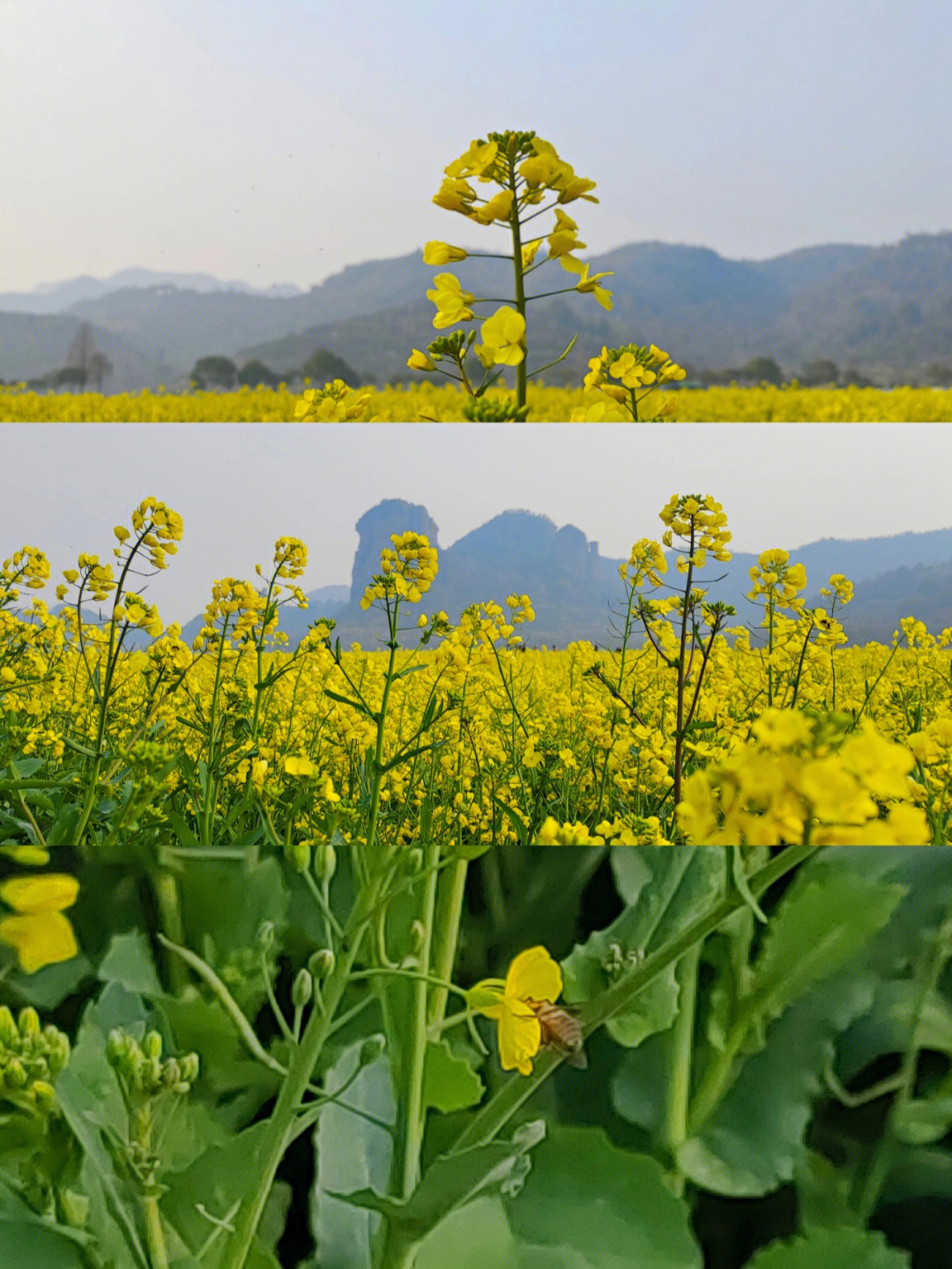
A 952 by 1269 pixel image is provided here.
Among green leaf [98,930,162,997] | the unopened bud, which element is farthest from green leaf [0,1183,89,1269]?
the unopened bud

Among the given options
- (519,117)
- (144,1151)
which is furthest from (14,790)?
(519,117)

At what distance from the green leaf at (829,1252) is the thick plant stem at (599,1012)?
0.16 metres

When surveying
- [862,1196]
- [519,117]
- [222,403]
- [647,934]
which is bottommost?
[862,1196]

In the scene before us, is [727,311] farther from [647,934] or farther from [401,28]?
[647,934]

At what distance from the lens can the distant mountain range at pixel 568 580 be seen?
0.66m

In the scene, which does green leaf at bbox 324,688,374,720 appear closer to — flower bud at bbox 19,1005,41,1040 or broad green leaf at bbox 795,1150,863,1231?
flower bud at bbox 19,1005,41,1040

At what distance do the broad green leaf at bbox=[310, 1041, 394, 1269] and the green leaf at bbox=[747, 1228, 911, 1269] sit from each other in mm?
224

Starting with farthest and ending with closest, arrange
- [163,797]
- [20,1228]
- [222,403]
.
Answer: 1. [222,403]
2. [163,797]
3. [20,1228]

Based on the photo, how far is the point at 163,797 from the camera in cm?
60

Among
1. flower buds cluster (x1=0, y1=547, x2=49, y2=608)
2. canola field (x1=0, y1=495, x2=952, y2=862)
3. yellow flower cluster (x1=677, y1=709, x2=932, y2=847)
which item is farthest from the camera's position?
flower buds cluster (x1=0, y1=547, x2=49, y2=608)

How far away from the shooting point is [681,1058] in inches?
21.0

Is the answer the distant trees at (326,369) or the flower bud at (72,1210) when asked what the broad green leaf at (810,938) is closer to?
the flower bud at (72,1210)

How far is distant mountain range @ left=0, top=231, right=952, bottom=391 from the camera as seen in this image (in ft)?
2.69

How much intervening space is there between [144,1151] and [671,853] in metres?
0.33
